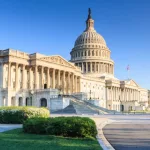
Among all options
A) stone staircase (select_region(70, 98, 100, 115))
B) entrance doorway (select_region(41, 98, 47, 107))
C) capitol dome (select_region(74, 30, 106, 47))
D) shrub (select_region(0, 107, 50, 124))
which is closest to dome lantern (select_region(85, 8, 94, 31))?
capitol dome (select_region(74, 30, 106, 47))

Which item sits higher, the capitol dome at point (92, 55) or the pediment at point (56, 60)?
the capitol dome at point (92, 55)

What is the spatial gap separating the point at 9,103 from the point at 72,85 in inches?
1139

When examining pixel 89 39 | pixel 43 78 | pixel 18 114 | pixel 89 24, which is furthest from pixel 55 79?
pixel 89 24

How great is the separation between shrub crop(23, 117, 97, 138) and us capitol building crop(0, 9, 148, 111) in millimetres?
56267

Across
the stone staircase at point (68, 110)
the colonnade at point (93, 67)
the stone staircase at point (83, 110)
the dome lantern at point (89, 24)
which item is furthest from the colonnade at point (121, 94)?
the stone staircase at point (68, 110)

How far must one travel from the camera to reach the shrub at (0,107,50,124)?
97.9ft

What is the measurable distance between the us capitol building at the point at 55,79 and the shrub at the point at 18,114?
145 feet

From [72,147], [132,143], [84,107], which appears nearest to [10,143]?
[72,147]

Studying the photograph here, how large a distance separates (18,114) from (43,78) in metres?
57.1

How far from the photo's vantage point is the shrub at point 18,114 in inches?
1175

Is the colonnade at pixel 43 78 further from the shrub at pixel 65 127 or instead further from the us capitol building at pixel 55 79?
the shrub at pixel 65 127

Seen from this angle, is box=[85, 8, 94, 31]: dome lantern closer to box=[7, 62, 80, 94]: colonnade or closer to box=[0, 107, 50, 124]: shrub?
box=[7, 62, 80, 94]: colonnade

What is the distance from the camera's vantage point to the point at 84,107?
69.7 meters

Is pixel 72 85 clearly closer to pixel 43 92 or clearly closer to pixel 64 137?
pixel 43 92
